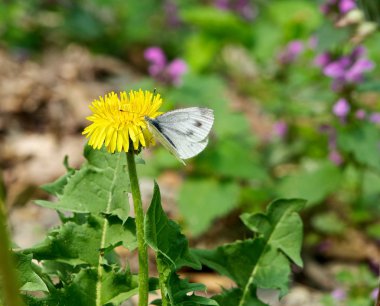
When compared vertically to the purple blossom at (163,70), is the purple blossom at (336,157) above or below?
below

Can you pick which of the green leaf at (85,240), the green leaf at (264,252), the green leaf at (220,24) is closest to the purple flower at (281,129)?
the green leaf at (220,24)

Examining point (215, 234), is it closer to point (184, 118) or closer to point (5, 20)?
point (184, 118)

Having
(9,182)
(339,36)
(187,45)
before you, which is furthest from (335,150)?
(187,45)

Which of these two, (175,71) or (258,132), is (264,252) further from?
(258,132)

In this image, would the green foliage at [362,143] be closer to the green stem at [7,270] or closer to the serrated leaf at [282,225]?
the serrated leaf at [282,225]

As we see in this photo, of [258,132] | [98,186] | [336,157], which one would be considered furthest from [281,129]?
[98,186]

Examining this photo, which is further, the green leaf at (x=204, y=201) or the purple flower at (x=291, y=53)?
the purple flower at (x=291, y=53)

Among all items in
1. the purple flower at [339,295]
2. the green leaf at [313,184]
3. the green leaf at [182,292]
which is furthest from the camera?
the green leaf at [313,184]

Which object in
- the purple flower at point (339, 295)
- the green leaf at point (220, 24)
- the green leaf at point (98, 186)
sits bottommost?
the purple flower at point (339, 295)
